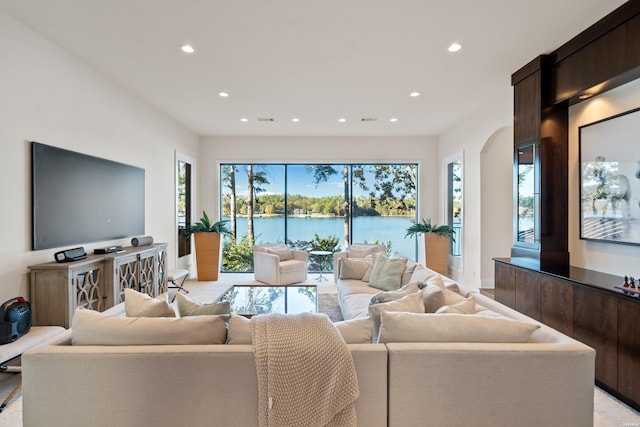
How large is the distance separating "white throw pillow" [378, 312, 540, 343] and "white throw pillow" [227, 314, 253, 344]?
0.67 m

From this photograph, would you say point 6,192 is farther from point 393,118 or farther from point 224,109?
point 393,118

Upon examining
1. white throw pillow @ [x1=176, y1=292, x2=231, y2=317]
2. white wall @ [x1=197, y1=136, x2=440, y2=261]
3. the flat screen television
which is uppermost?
white wall @ [x1=197, y1=136, x2=440, y2=261]

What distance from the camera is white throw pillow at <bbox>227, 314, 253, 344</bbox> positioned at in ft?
5.29

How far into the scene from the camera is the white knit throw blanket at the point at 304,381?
1432mm

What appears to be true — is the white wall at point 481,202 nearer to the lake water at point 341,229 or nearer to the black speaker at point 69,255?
the lake water at point 341,229

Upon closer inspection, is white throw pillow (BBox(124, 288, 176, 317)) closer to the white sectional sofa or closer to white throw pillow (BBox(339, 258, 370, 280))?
the white sectional sofa

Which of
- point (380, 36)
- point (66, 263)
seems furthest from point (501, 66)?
point (66, 263)

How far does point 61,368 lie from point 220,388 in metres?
0.73

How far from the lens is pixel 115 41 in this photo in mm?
3105

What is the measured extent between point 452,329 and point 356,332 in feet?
1.58

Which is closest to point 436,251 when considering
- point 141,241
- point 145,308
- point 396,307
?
point 396,307

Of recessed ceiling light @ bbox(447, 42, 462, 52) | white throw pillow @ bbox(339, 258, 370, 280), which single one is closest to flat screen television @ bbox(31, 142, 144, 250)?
white throw pillow @ bbox(339, 258, 370, 280)

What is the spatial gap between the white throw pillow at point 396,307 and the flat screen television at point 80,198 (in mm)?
3057

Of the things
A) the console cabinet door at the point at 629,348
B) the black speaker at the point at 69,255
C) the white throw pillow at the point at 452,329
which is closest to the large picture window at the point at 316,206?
the black speaker at the point at 69,255
